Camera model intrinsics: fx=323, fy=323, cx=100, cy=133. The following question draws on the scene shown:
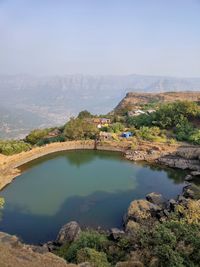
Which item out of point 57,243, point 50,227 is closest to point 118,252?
point 57,243

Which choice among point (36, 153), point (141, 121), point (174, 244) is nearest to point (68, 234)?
point (174, 244)

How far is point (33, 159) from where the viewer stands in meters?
29.3

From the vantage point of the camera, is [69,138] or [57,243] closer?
[57,243]

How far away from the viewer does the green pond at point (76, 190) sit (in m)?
18.5

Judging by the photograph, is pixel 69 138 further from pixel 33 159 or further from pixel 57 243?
pixel 57 243

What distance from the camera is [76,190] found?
22797 mm

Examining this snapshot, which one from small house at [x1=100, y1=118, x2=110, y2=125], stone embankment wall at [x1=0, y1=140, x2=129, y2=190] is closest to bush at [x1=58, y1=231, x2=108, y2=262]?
stone embankment wall at [x1=0, y1=140, x2=129, y2=190]

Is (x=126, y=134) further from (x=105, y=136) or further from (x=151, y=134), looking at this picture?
(x=151, y=134)

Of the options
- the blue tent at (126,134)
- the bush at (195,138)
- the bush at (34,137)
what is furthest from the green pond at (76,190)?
the bush at (195,138)

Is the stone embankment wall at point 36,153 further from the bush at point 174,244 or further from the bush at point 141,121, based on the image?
the bush at point 174,244

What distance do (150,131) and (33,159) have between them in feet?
41.3

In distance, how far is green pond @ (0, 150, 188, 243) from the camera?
18.5 meters

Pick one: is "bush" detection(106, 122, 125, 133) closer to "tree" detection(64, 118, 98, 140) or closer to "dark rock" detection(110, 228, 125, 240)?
"tree" detection(64, 118, 98, 140)

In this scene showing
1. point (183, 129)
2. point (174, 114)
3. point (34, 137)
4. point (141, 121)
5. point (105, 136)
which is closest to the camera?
point (105, 136)
